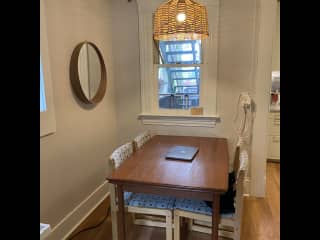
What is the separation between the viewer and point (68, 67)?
2160mm

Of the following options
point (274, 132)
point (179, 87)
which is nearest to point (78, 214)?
point (179, 87)

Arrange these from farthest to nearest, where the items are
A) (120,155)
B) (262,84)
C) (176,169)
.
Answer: (262,84)
(120,155)
(176,169)

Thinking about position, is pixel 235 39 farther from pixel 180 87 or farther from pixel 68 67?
pixel 68 67

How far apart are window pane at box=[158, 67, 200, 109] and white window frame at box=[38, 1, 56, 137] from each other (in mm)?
1411

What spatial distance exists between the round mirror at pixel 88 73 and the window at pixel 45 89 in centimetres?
31

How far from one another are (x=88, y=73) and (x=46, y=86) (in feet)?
2.05

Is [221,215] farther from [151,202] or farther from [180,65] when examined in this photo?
[180,65]

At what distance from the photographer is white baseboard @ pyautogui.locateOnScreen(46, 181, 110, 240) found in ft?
6.82

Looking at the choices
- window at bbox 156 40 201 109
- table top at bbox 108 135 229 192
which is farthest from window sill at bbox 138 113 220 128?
table top at bbox 108 135 229 192

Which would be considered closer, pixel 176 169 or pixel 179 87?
pixel 176 169

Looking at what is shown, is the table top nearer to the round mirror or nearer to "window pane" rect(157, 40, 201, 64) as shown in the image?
the round mirror

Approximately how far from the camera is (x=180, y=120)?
2938mm
